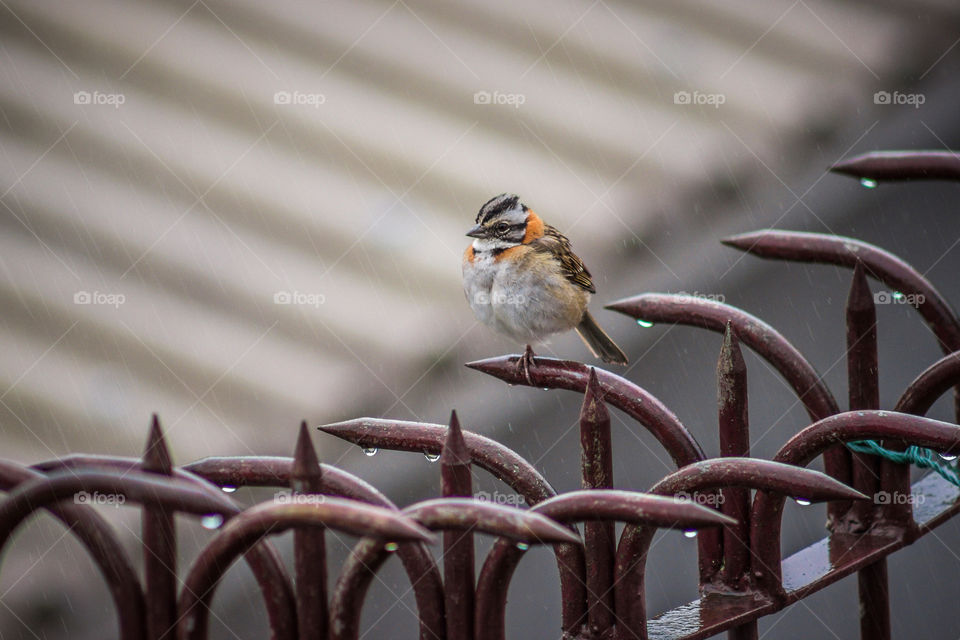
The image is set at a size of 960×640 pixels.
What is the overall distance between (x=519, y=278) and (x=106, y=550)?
8.72 feet

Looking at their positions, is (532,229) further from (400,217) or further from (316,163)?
(316,163)

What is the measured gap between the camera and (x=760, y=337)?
2779mm

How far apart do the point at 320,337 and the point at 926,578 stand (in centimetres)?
306

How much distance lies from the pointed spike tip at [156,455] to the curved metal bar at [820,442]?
1098 mm

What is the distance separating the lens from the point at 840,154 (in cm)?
682

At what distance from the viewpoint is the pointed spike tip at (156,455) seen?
1978mm

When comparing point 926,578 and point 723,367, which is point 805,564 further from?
point 926,578

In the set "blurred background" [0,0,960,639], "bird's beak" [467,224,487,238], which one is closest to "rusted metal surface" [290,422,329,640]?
"bird's beak" [467,224,487,238]

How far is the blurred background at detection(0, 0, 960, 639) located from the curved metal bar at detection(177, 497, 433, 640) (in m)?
3.17

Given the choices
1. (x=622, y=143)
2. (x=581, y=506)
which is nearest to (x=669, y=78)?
(x=622, y=143)

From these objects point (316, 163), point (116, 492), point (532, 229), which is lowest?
point (116, 492)

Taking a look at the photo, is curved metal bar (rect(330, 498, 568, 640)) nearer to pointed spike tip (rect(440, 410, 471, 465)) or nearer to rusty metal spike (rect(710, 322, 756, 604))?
pointed spike tip (rect(440, 410, 471, 465))

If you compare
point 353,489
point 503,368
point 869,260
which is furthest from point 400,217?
point 353,489

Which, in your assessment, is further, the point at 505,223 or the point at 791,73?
the point at 791,73
